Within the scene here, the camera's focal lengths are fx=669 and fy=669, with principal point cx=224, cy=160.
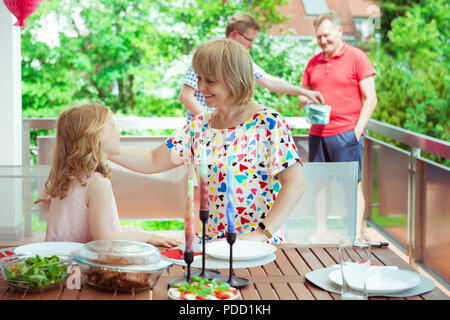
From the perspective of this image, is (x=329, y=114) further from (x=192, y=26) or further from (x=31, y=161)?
(x=192, y=26)

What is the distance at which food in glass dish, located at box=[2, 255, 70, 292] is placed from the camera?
1.56 m

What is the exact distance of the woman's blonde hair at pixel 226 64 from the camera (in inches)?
85.1

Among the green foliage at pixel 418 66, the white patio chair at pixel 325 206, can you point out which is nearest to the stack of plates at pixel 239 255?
the white patio chair at pixel 325 206

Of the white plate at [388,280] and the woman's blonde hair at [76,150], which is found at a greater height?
the woman's blonde hair at [76,150]

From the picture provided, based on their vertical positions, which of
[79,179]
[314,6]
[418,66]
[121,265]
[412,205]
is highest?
[314,6]

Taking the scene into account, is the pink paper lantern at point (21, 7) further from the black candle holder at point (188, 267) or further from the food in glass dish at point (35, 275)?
the black candle holder at point (188, 267)

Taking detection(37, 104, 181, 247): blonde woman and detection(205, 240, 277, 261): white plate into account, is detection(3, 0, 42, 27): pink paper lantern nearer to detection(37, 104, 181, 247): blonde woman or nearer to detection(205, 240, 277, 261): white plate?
detection(37, 104, 181, 247): blonde woman

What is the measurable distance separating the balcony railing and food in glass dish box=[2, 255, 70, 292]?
2232 mm

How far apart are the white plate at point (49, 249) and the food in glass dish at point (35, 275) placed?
17cm

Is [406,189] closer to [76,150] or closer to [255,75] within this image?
[255,75]

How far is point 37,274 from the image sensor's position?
1.57 metres

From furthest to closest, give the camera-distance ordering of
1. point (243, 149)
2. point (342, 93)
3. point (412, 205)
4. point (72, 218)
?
point (342, 93), point (412, 205), point (243, 149), point (72, 218)

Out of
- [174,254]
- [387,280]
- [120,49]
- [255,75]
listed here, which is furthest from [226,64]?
[120,49]

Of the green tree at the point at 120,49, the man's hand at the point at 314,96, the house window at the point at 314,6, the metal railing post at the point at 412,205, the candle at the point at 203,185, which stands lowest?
the metal railing post at the point at 412,205
